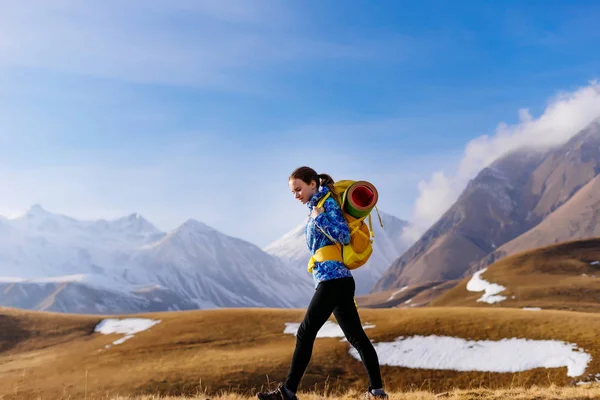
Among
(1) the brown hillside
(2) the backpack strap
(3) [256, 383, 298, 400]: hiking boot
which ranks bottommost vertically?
(1) the brown hillside

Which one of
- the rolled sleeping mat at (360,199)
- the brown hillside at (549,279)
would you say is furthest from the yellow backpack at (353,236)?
the brown hillside at (549,279)

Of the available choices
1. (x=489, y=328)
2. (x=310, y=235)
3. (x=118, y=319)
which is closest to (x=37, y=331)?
(x=118, y=319)

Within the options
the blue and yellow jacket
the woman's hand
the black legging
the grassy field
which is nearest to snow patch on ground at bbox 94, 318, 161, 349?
the grassy field

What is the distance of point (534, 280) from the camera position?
10806 cm

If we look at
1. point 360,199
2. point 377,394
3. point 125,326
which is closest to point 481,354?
point 377,394

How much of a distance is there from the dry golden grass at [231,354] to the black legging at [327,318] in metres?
21.8

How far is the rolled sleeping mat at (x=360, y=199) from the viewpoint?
305 inches

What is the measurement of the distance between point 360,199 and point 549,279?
115m

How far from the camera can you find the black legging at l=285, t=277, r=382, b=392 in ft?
25.8

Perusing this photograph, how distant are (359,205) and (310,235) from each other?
3.30 ft

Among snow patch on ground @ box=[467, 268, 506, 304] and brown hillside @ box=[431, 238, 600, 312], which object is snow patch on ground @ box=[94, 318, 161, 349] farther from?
snow patch on ground @ box=[467, 268, 506, 304]

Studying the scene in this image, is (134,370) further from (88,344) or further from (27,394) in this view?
(88,344)

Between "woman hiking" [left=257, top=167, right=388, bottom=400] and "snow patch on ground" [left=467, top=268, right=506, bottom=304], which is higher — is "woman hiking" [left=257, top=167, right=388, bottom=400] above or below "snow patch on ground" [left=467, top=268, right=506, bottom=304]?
above

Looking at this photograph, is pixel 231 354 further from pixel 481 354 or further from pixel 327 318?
pixel 327 318
